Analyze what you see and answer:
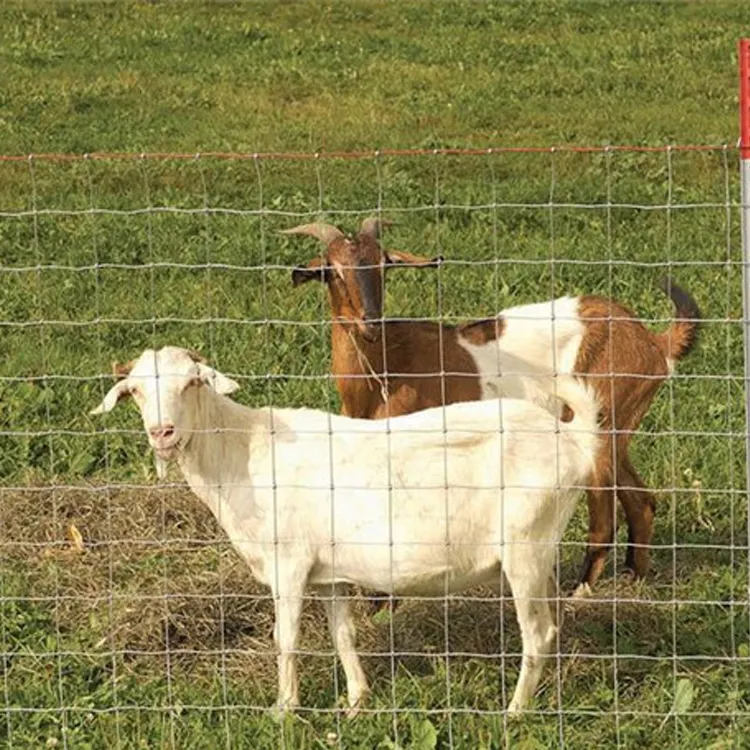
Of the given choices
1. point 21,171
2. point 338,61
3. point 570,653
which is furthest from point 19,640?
point 338,61

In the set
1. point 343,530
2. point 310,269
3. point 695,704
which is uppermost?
point 310,269

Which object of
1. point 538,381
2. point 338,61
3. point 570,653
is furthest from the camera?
point 338,61

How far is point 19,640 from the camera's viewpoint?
7602mm

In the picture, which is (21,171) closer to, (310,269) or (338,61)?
(338,61)

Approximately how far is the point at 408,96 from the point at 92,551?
37.3ft

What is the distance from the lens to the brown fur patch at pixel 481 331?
872 cm

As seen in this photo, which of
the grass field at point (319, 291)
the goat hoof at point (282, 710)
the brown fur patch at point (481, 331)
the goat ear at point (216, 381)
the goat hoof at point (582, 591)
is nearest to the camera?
the goat hoof at point (282, 710)

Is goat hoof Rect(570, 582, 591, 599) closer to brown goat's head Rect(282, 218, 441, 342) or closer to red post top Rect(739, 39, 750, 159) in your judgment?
brown goat's head Rect(282, 218, 441, 342)

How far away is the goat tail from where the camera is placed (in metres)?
8.75

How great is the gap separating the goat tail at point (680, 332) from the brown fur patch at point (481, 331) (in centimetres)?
66

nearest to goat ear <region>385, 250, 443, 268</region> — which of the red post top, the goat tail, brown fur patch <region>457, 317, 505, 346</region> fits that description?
brown fur patch <region>457, 317, 505, 346</region>

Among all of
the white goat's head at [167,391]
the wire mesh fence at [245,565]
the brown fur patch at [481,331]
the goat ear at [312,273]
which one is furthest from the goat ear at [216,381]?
the brown fur patch at [481,331]

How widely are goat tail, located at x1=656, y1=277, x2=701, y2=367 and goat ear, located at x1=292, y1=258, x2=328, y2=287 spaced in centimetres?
137

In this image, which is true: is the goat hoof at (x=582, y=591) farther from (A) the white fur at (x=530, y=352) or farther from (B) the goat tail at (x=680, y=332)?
(B) the goat tail at (x=680, y=332)
